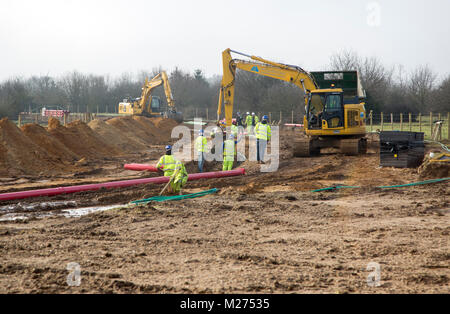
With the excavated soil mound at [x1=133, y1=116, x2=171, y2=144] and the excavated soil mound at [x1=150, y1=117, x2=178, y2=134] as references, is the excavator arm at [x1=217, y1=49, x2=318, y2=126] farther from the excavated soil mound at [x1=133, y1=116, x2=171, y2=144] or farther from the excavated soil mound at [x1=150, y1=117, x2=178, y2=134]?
the excavated soil mound at [x1=150, y1=117, x2=178, y2=134]

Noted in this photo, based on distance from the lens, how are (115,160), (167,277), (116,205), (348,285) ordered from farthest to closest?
(115,160) < (116,205) < (167,277) < (348,285)

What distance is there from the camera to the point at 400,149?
49.3ft

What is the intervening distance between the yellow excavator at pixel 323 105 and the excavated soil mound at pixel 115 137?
30.7 feet

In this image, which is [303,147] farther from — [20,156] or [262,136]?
[20,156]

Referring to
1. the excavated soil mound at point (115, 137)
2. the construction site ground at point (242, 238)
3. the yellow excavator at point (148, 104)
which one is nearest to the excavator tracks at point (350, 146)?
the construction site ground at point (242, 238)

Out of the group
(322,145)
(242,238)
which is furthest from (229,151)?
(242,238)

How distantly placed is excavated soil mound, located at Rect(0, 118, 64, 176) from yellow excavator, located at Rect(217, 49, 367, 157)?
7490 millimetres

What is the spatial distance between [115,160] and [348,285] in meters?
17.5

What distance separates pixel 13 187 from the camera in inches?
510

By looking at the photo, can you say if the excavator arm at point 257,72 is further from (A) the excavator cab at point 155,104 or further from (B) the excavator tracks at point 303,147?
(A) the excavator cab at point 155,104

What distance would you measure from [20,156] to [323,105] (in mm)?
11556

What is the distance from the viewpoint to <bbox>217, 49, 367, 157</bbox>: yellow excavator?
56.7 ft
